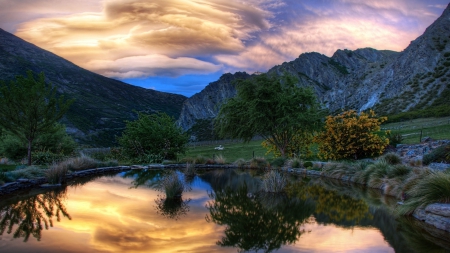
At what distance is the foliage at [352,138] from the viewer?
20.6 metres

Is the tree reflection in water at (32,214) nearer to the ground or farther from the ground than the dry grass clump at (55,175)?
nearer to the ground

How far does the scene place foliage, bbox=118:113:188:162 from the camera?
26.5 metres

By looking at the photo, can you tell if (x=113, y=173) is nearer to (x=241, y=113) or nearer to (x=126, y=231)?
(x=241, y=113)

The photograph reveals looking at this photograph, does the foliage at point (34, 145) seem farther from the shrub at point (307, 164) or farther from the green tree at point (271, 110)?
the shrub at point (307, 164)

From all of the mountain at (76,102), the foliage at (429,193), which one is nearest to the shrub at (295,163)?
the foliage at (429,193)

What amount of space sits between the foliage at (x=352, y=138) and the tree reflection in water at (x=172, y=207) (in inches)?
491

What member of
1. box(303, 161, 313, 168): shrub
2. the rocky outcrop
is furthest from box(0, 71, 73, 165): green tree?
the rocky outcrop

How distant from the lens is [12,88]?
56.9 ft

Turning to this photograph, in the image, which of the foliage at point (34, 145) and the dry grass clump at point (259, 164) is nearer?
the dry grass clump at point (259, 164)

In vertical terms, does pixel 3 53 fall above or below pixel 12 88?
above

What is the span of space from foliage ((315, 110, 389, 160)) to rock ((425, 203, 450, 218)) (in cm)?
1133

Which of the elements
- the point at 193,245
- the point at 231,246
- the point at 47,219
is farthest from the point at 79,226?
the point at 231,246

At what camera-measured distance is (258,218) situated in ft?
31.0

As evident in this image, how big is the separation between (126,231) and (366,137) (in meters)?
16.6
